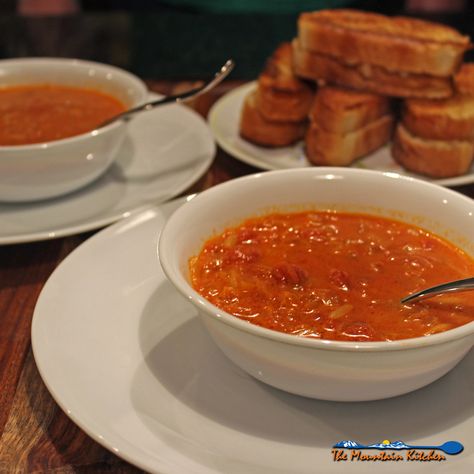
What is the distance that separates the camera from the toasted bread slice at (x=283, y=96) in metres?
2.55

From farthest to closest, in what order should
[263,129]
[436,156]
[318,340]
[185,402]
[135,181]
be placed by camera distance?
[263,129] → [436,156] → [135,181] → [185,402] → [318,340]

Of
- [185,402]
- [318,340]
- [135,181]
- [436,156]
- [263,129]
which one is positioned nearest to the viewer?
[318,340]

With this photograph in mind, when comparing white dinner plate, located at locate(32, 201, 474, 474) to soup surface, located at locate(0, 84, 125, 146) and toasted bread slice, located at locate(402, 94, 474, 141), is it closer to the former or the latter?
soup surface, located at locate(0, 84, 125, 146)

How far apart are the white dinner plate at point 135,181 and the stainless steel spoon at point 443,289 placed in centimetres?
90

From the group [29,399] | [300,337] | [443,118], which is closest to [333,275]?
[300,337]

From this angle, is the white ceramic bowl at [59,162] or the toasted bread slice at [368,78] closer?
the white ceramic bowl at [59,162]

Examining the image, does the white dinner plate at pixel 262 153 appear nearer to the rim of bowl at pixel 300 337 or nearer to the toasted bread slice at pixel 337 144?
the toasted bread slice at pixel 337 144

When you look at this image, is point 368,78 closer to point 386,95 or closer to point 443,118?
point 386,95

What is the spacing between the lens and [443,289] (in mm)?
1343

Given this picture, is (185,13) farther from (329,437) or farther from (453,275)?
(329,437)

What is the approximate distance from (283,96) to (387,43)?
0.43 m

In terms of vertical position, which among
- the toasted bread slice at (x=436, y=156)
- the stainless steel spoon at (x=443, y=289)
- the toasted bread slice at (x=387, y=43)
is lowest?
the toasted bread slice at (x=436, y=156)

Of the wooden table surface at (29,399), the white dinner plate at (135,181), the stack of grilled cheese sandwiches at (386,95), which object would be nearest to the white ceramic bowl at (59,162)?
the white dinner plate at (135,181)

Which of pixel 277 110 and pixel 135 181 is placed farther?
pixel 277 110
